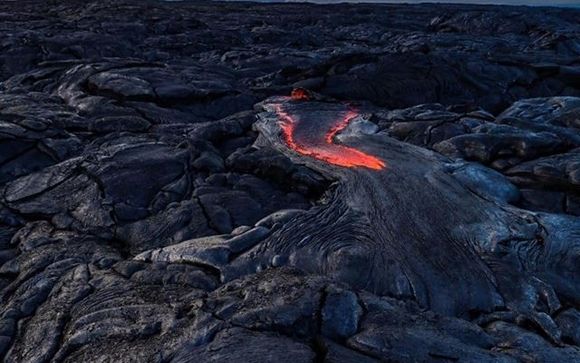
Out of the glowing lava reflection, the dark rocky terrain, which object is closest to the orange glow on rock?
the dark rocky terrain

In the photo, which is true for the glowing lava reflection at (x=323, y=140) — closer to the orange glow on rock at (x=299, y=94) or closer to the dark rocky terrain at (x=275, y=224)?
the dark rocky terrain at (x=275, y=224)

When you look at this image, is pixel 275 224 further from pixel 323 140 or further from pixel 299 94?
pixel 299 94

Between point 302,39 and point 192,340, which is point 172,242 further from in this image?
point 302,39

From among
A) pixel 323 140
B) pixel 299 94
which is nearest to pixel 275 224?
pixel 323 140

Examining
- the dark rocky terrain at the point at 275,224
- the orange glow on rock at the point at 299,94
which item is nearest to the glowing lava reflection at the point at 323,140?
the dark rocky terrain at the point at 275,224

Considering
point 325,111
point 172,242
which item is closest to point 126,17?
point 325,111

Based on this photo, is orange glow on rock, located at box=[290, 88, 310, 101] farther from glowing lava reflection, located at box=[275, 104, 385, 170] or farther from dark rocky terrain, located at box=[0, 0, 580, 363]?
glowing lava reflection, located at box=[275, 104, 385, 170]

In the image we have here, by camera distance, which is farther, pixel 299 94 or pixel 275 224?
pixel 299 94
